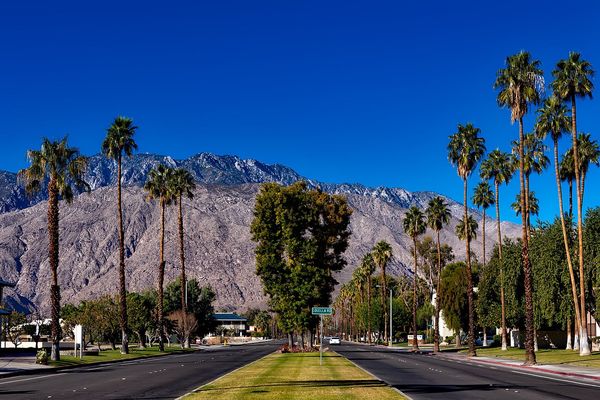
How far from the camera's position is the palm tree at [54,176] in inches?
2152

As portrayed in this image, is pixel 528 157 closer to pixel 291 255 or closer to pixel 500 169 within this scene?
pixel 500 169

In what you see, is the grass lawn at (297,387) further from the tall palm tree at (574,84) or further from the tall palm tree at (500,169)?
the tall palm tree at (500,169)

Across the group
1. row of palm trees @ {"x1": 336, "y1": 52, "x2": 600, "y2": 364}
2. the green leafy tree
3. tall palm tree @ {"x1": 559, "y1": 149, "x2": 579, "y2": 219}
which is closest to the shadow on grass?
row of palm trees @ {"x1": 336, "y1": 52, "x2": 600, "y2": 364}

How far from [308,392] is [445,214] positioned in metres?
66.5

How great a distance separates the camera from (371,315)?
144 m

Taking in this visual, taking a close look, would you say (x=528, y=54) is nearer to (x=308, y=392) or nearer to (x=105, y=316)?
(x=308, y=392)

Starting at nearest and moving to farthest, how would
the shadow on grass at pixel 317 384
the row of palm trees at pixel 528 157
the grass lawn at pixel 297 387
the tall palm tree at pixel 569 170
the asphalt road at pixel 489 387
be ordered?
the grass lawn at pixel 297 387, the asphalt road at pixel 489 387, the shadow on grass at pixel 317 384, the row of palm trees at pixel 528 157, the tall palm tree at pixel 569 170

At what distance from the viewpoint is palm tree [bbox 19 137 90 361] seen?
54656 mm

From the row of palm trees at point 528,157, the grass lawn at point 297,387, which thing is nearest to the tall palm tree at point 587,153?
the row of palm trees at point 528,157

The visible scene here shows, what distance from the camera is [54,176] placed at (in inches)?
2176

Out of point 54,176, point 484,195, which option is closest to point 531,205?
point 484,195

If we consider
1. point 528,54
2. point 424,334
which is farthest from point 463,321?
point 424,334

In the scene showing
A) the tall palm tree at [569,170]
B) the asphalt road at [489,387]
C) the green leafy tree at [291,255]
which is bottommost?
the asphalt road at [489,387]

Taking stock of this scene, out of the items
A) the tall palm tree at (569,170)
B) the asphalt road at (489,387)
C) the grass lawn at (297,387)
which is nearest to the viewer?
the grass lawn at (297,387)
